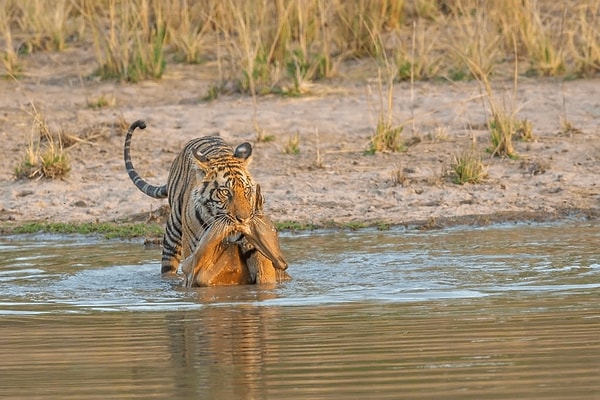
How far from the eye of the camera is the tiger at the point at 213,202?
8.55m

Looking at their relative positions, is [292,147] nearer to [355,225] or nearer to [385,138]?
[385,138]

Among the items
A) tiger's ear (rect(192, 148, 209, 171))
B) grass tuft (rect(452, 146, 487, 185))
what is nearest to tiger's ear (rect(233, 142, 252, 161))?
tiger's ear (rect(192, 148, 209, 171))

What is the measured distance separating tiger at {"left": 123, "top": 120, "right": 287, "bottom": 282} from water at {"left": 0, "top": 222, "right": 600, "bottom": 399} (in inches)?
11.0

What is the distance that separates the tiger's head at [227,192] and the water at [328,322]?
0.46m

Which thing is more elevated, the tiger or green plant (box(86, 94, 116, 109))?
the tiger

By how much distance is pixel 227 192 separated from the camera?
8.63 metres

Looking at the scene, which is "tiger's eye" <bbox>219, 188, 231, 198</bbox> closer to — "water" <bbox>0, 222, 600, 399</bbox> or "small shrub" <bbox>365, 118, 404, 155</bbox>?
"water" <bbox>0, 222, 600, 399</bbox>

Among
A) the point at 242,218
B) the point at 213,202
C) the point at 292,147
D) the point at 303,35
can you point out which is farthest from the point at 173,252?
the point at 303,35

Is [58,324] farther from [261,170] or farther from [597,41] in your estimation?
[597,41]

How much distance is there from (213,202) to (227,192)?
0.47 feet

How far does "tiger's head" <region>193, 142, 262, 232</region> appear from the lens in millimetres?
8523

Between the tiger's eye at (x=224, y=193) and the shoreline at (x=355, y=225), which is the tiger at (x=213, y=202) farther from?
the shoreline at (x=355, y=225)

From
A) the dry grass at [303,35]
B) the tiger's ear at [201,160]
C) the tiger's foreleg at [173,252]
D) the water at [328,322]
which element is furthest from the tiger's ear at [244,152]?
the dry grass at [303,35]

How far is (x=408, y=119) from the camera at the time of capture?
542 inches
